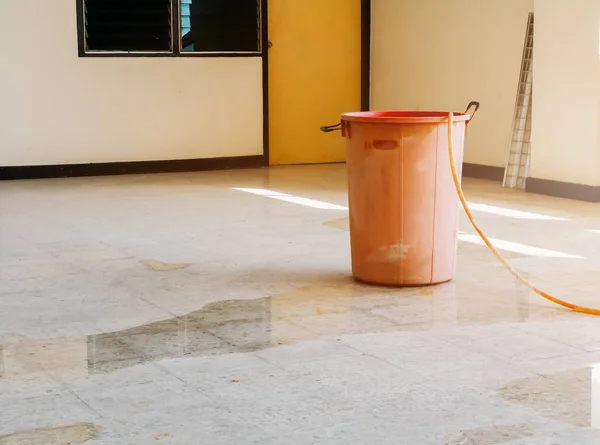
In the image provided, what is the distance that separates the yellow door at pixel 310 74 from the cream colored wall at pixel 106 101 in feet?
1.01

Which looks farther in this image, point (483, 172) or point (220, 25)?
point (220, 25)

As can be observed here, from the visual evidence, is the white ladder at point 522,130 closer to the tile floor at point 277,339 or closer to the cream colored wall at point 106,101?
the tile floor at point 277,339

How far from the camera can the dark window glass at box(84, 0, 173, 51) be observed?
8.95 meters

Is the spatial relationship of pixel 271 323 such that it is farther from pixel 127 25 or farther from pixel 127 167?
pixel 127 25

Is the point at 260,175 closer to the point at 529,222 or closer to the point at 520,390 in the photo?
the point at 529,222

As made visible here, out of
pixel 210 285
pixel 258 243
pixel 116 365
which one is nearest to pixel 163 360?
pixel 116 365

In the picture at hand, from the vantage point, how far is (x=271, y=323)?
3.97m

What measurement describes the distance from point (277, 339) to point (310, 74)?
6.75 m

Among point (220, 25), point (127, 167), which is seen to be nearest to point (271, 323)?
point (127, 167)

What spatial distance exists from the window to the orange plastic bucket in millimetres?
4951

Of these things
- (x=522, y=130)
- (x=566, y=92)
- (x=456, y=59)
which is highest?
(x=456, y=59)

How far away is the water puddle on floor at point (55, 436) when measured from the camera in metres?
2.70

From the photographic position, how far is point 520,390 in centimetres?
314

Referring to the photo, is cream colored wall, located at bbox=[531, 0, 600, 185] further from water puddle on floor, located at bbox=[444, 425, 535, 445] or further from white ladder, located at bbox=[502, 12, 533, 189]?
water puddle on floor, located at bbox=[444, 425, 535, 445]
